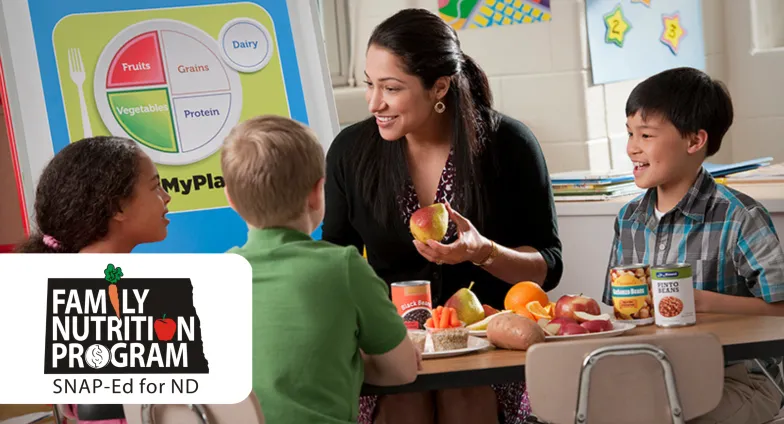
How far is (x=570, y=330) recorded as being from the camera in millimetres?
1792

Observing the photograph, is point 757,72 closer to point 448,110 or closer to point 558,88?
point 558,88

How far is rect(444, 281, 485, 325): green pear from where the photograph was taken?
6.35 ft

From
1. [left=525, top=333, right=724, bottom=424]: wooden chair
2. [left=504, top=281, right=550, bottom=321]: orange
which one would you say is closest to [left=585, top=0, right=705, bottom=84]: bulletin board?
[left=504, top=281, right=550, bottom=321]: orange

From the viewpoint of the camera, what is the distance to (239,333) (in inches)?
63.3

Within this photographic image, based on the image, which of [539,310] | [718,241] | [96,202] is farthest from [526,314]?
[96,202]

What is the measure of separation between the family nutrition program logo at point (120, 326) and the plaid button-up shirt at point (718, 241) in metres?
1.04

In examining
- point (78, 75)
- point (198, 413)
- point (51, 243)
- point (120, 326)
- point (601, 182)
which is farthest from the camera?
point (601, 182)

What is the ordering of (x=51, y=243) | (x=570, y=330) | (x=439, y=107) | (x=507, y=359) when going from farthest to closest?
(x=439, y=107) < (x=51, y=243) < (x=570, y=330) < (x=507, y=359)

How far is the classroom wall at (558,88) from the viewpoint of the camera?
345 cm

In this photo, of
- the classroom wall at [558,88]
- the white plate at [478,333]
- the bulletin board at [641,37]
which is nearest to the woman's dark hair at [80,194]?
the white plate at [478,333]

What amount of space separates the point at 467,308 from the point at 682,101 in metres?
0.74

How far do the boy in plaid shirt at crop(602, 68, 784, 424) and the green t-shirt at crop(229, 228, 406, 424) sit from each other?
75 cm

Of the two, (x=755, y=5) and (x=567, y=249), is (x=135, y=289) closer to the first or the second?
(x=567, y=249)

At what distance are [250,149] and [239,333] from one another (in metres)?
0.30
